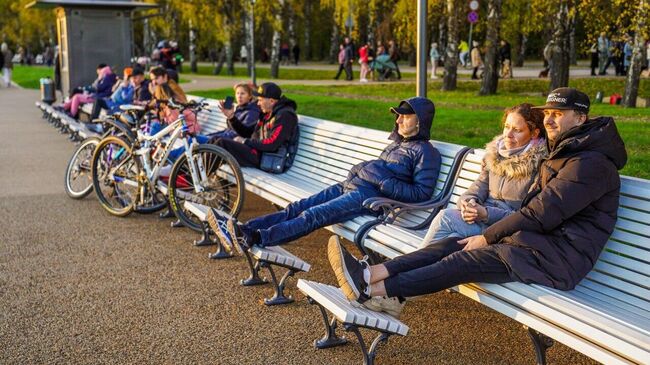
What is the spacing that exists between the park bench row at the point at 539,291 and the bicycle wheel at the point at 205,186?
2.43ft

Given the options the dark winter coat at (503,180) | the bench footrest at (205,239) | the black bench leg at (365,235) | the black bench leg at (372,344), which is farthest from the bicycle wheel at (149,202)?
the black bench leg at (372,344)

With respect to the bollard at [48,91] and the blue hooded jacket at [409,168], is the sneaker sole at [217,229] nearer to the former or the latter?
the blue hooded jacket at [409,168]

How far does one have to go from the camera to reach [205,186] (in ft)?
24.2

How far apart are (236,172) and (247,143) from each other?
3.06 feet

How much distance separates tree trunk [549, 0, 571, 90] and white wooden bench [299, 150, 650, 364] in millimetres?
15920

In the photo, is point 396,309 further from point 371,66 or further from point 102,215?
point 371,66

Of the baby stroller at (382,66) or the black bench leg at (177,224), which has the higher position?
the baby stroller at (382,66)

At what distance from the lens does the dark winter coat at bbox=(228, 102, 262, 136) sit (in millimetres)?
8492

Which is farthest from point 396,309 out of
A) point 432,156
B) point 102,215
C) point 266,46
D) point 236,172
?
point 266,46

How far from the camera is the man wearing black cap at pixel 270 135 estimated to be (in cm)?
791

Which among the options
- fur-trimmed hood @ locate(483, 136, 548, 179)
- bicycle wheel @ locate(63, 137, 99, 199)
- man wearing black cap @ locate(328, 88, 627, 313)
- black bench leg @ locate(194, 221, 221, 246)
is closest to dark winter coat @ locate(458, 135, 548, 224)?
fur-trimmed hood @ locate(483, 136, 548, 179)

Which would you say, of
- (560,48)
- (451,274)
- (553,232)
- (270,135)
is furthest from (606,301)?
(560,48)

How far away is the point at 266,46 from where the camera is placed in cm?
6425

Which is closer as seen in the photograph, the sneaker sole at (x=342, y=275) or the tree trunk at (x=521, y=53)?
the sneaker sole at (x=342, y=275)
